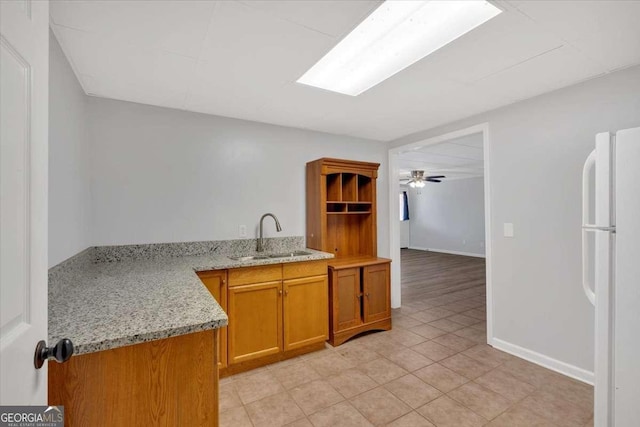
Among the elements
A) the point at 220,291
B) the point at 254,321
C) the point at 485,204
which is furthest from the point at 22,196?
the point at 485,204

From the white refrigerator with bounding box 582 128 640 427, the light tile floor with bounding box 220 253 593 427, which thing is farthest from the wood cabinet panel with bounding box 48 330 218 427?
the white refrigerator with bounding box 582 128 640 427

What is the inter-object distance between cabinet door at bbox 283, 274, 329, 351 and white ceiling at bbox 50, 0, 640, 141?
1.65 meters

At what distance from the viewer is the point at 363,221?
3572 mm

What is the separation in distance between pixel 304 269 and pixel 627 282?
2.06 m

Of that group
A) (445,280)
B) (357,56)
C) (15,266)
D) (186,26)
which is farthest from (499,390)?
(445,280)

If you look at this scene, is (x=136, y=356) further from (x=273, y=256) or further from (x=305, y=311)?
(x=273, y=256)

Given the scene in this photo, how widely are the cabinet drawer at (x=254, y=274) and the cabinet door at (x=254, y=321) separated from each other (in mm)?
40

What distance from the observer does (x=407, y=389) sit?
7.01ft

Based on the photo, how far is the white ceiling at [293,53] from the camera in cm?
146

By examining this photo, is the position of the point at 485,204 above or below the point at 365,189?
below

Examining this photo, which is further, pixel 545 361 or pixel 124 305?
pixel 545 361

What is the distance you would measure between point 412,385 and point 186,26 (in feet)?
8.95

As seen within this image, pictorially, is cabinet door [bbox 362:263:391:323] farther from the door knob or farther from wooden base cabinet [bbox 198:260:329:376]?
the door knob

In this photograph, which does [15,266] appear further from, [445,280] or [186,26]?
[445,280]
